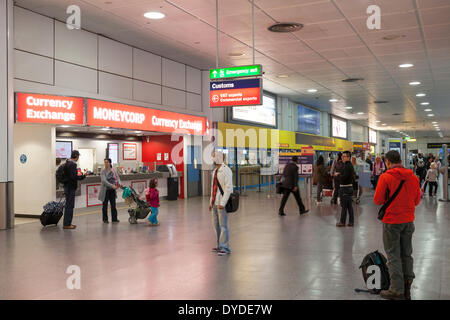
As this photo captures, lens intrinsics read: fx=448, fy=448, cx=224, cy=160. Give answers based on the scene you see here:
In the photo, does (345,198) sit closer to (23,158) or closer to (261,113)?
(23,158)

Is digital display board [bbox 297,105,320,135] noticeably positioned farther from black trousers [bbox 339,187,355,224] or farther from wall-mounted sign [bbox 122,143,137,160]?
black trousers [bbox 339,187,355,224]

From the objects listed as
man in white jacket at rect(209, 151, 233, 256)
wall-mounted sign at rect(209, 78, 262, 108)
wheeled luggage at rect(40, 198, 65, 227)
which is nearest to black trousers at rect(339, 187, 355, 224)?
wall-mounted sign at rect(209, 78, 262, 108)

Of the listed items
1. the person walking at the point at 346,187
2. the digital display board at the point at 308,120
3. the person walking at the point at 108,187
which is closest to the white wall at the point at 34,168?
the person walking at the point at 108,187

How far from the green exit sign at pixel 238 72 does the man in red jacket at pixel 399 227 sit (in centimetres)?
537

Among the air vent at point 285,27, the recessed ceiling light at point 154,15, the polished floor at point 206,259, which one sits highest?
the recessed ceiling light at point 154,15

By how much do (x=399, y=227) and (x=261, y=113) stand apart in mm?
15905

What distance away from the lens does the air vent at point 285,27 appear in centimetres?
1015

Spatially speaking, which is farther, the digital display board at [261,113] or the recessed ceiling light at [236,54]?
the digital display board at [261,113]

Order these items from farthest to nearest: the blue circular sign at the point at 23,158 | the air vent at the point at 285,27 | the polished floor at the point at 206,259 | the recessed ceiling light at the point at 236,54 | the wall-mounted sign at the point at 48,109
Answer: the recessed ceiling light at the point at 236,54 < the blue circular sign at the point at 23,158 < the air vent at the point at 285,27 < the wall-mounted sign at the point at 48,109 < the polished floor at the point at 206,259

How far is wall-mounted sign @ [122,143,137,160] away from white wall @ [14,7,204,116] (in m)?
2.00

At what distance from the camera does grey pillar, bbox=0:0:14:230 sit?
8570mm

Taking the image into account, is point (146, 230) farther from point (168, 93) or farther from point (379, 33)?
point (379, 33)

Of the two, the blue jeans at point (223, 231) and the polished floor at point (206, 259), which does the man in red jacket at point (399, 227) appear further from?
the blue jeans at point (223, 231)

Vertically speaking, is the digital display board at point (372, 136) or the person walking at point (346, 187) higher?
the digital display board at point (372, 136)
